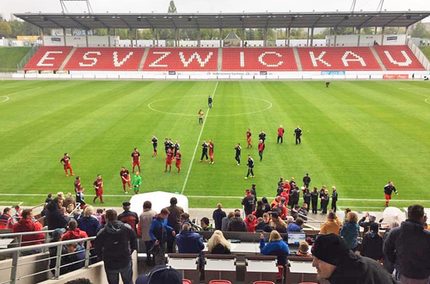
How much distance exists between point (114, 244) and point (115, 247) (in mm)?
58

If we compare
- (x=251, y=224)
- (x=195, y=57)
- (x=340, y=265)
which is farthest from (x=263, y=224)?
(x=195, y=57)

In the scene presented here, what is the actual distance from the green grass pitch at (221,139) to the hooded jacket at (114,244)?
1214cm

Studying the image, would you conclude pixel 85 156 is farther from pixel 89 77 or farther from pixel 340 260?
pixel 89 77

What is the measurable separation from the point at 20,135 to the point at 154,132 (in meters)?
9.51

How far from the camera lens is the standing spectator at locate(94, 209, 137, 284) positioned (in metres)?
6.27

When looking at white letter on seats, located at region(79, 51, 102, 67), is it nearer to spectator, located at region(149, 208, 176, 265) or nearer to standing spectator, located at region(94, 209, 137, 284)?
spectator, located at region(149, 208, 176, 265)

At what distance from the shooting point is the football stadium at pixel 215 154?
23.0 feet

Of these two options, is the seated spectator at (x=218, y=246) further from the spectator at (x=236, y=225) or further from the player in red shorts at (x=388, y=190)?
the player in red shorts at (x=388, y=190)

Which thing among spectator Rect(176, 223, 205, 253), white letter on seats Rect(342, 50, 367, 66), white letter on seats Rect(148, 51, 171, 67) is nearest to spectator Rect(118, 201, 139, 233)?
spectator Rect(176, 223, 205, 253)

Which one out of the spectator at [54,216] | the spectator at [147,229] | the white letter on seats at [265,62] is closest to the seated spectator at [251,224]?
the spectator at [147,229]

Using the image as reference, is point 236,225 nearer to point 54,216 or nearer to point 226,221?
point 226,221

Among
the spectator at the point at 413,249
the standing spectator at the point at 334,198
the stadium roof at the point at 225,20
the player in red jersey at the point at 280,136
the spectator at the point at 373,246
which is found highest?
the stadium roof at the point at 225,20

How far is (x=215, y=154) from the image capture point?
25.3m

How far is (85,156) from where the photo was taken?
2466 centimetres
